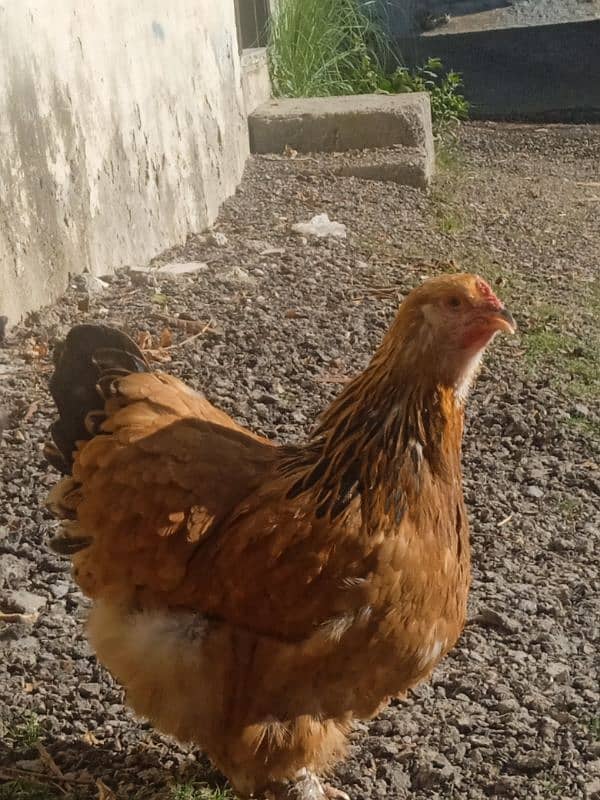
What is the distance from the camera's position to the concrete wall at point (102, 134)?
15.7ft

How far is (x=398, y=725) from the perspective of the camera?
3.24 meters

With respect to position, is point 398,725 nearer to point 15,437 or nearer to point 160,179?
point 15,437

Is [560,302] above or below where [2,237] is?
below

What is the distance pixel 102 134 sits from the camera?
221 inches

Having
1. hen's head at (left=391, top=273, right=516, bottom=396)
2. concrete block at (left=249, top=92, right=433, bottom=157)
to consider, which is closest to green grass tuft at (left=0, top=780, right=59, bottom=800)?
hen's head at (left=391, top=273, right=516, bottom=396)

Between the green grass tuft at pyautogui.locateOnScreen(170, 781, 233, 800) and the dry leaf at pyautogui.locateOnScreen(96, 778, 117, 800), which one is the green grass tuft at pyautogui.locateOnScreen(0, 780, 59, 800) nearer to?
the dry leaf at pyautogui.locateOnScreen(96, 778, 117, 800)

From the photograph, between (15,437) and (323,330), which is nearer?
(15,437)

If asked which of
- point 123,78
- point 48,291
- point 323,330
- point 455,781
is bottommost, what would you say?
point 455,781

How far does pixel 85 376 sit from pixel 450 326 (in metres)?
1.15

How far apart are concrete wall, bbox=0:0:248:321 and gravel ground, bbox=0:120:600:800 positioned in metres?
0.23

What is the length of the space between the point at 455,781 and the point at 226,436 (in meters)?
1.26

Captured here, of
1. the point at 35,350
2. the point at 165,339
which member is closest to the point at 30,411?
the point at 35,350

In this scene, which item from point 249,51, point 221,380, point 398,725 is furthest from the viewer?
point 249,51

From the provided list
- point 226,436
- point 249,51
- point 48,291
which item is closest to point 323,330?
point 48,291
